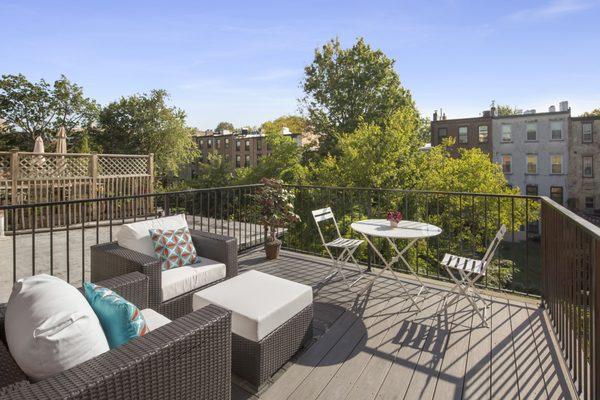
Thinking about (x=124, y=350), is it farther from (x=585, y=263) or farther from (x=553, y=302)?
(x=553, y=302)

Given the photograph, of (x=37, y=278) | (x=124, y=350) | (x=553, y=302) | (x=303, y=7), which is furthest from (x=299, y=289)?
(x=303, y=7)

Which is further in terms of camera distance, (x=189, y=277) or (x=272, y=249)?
(x=272, y=249)

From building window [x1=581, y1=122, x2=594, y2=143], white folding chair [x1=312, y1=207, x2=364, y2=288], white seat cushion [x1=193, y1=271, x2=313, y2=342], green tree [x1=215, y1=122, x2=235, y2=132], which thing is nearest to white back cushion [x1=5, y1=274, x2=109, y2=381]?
white seat cushion [x1=193, y1=271, x2=313, y2=342]

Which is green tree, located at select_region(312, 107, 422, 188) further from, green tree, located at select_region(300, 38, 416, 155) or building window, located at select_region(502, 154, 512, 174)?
building window, located at select_region(502, 154, 512, 174)

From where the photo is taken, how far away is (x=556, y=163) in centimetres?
2328

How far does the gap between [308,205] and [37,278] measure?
1337cm

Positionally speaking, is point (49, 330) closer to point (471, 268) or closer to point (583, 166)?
point (471, 268)

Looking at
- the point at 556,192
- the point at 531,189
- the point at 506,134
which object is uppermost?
the point at 506,134

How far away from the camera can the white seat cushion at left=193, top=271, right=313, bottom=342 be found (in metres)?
2.17

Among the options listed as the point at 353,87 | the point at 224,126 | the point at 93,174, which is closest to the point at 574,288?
the point at 93,174

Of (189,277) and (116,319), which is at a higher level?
(116,319)

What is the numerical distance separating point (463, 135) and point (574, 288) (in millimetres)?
26222

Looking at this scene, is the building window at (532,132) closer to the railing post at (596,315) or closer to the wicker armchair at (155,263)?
the wicker armchair at (155,263)

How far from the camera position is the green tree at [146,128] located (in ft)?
75.8
